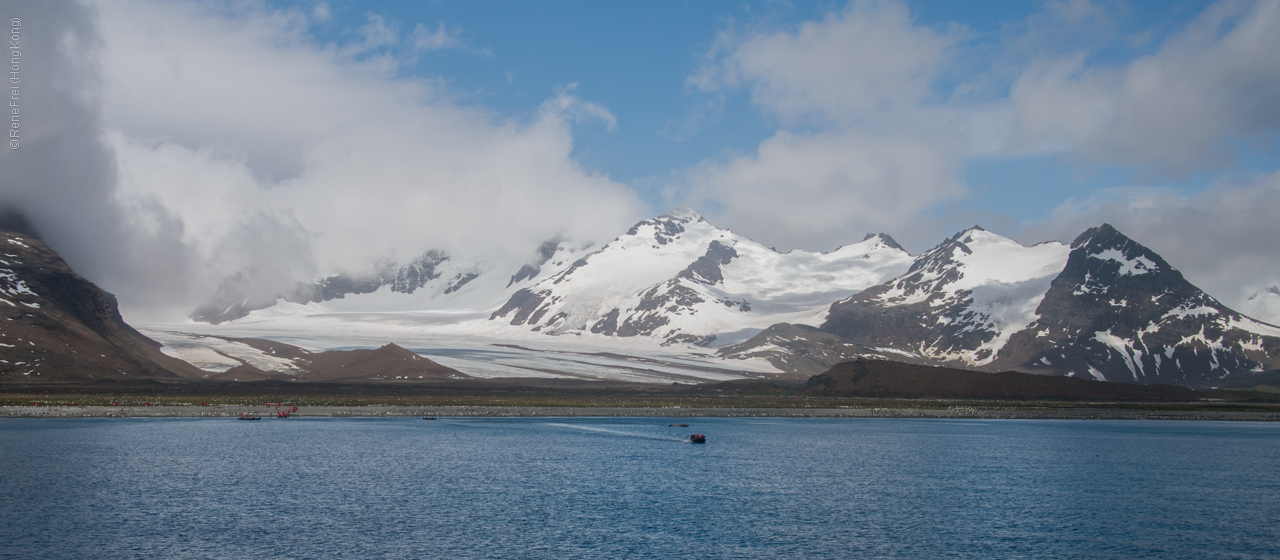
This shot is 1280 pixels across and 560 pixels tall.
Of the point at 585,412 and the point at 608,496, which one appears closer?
the point at 608,496

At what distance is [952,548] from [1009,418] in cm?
13676

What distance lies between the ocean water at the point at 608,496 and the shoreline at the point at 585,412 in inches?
803

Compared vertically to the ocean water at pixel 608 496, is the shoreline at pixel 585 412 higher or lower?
higher

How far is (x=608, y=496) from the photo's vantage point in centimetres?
6962

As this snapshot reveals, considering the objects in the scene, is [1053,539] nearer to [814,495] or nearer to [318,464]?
[814,495]

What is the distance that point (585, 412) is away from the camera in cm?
17550

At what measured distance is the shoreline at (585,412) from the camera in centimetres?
14175

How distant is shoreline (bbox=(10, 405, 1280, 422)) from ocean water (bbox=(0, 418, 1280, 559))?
20.4m

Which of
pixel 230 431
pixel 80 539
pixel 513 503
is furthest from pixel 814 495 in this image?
pixel 230 431

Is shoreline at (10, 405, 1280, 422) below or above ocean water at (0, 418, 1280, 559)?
above

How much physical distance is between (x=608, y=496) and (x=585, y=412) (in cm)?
10658

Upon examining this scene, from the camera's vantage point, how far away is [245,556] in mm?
48219

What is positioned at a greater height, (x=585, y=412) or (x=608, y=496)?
(x=585, y=412)

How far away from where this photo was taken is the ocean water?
173 ft
